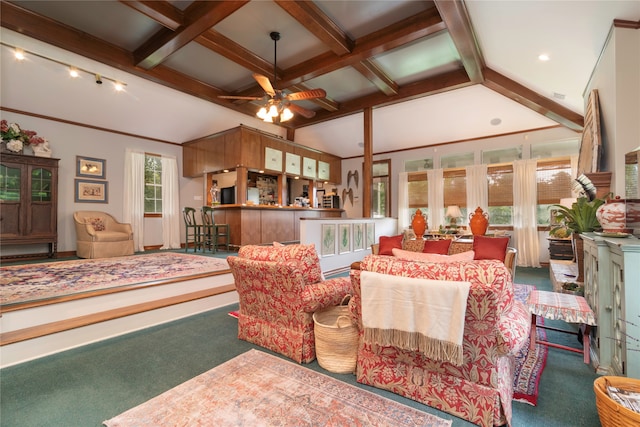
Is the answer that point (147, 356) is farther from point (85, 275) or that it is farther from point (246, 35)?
point (246, 35)

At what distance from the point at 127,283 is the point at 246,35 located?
12.6ft

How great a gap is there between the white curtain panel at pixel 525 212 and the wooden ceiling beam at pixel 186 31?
6392 millimetres

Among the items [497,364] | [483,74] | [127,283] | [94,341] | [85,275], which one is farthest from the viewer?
[483,74]

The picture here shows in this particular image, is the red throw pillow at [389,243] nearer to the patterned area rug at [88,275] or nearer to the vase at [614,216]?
the vase at [614,216]

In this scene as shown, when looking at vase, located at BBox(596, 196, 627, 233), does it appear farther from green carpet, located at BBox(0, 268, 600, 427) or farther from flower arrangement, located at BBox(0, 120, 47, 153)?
flower arrangement, located at BBox(0, 120, 47, 153)

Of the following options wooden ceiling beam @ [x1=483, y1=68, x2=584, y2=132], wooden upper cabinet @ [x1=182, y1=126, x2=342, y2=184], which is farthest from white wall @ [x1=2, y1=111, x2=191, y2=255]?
wooden ceiling beam @ [x1=483, y1=68, x2=584, y2=132]

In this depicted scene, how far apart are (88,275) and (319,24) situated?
449 cm

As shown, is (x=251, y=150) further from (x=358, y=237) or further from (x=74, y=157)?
(x=74, y=157)

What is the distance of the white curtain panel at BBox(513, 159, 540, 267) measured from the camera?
6152mm

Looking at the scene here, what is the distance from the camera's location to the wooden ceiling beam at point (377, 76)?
500cm

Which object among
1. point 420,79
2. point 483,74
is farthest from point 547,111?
point 420,79

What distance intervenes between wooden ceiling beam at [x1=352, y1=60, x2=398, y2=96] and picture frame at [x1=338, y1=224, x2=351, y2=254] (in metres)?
2.87

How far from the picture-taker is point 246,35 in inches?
171

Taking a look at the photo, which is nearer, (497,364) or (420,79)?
(497,364)
